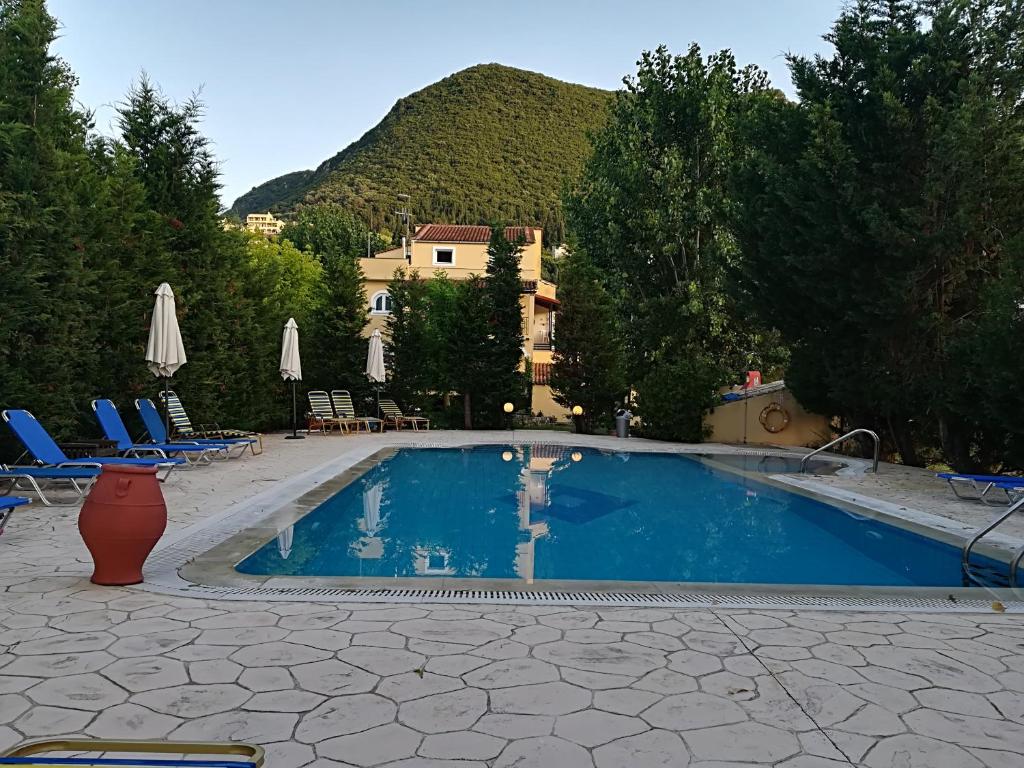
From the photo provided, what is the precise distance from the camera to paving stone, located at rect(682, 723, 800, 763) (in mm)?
2801

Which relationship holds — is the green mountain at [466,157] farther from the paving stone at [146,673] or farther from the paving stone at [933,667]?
the paving stone at [146,673]

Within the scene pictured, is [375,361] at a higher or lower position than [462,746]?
higher

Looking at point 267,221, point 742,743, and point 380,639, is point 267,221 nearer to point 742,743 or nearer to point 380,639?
point 380,639

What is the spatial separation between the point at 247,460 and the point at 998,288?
11.9 metres

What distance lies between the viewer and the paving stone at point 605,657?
3.68 m

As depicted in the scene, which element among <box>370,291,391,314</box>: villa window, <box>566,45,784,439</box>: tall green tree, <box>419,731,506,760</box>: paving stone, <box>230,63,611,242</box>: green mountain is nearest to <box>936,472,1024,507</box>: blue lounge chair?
<box>566,45,784,439</box>: tall green tree

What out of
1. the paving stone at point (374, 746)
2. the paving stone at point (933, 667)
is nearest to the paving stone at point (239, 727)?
the paving stone at point (374, 746)

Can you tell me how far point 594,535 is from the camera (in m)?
8.24

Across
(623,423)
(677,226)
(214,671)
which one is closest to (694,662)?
(214,671)

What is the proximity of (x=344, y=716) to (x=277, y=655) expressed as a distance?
850 mm

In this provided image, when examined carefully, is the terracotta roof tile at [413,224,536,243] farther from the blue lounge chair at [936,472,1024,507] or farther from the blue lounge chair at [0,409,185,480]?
the blue lounge chair at [0,409,185,480]

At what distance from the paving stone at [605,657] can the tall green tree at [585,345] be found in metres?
17.0

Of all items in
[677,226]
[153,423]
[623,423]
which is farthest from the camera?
[623,423]

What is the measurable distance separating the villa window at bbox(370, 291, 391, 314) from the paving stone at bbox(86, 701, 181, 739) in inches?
1222
